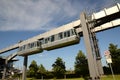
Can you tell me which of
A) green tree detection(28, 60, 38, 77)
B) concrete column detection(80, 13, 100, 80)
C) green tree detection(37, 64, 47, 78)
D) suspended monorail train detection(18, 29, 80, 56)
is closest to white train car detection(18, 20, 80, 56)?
suspended monorail train detection(18, 29, 80, 56)

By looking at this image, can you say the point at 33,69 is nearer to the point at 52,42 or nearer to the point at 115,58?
the point at 52,42

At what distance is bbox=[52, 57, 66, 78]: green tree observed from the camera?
116ft

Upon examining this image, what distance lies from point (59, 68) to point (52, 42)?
1615cm

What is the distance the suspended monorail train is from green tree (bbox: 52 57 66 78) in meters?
11.8

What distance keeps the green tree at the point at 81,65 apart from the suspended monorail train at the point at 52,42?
1263 cm

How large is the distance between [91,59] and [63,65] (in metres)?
20.6

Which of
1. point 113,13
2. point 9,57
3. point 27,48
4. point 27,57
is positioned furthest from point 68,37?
point 9,57

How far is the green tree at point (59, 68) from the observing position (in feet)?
116

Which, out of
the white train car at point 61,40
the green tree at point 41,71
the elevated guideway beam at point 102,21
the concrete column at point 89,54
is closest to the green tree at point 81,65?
the green tree at point 41,71

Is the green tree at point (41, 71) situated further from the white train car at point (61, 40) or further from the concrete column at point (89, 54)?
the concrete column at point (89, 54)

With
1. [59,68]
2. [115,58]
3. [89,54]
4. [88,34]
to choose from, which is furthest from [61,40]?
[59,68]

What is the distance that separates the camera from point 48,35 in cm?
2300

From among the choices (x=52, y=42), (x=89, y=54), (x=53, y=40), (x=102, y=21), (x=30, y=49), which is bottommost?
(x=89, y=54)

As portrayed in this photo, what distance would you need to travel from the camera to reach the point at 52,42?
69.0 feet
